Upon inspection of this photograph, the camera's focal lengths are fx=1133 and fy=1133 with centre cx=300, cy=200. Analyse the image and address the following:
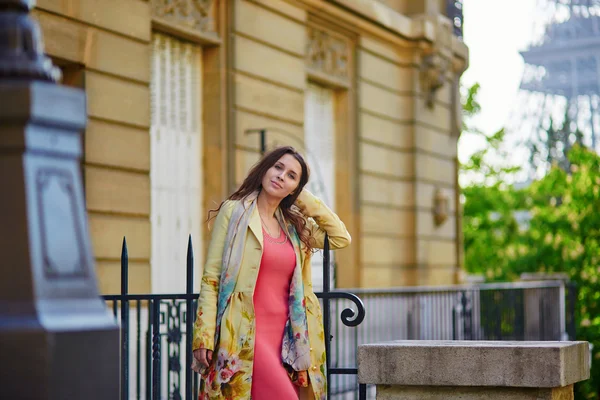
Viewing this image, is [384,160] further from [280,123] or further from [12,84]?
[12,84]

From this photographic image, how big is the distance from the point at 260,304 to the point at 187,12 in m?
8.53

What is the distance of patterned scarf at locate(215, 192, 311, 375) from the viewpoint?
5793 millimetres

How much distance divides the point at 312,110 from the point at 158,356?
11.4m

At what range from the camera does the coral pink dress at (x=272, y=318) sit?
581 cm

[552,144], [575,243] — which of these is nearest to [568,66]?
[552,144]

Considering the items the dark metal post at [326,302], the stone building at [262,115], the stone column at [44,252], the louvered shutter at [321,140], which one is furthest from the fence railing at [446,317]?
the stone column at [44,252]

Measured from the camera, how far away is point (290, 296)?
5891 millimetres

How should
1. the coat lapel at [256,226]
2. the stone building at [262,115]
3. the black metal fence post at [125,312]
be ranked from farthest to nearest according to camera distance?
the stone building at [262,115]
the black metal fence post at [125,312]
the coat lapel at [256,226]

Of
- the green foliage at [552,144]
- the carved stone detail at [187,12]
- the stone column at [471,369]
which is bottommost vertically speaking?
the stone column at [471,369]

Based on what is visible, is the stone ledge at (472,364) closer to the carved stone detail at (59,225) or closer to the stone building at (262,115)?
the carved stone detail at (59,225)

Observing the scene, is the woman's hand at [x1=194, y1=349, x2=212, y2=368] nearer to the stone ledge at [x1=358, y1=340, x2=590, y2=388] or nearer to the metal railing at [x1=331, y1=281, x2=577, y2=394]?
the stone ledge at [x1=358, y1=340, x2=590, y2=388]

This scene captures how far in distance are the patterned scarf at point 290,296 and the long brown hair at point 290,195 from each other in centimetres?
21

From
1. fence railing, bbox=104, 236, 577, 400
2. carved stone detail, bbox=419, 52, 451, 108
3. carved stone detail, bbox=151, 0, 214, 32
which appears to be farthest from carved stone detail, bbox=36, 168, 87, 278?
carved stone detail, bbox=419, 52, 451, 108

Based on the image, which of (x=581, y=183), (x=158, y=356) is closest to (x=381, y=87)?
(x=581, y=183)
